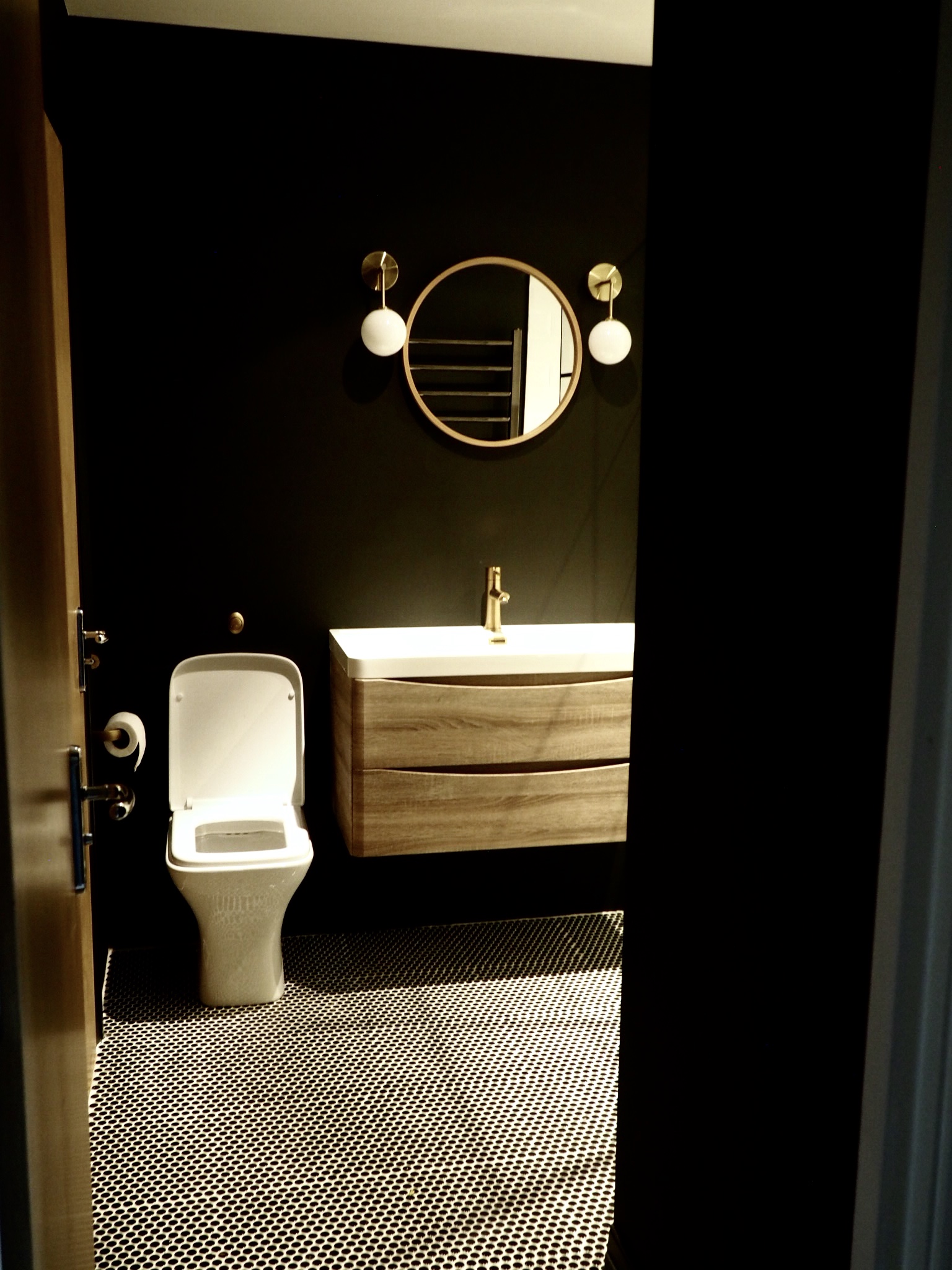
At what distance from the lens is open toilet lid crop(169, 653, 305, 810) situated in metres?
3.12

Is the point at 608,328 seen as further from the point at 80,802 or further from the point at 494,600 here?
the point at 80,802

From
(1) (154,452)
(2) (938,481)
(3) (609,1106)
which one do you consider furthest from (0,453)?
(1) (154,452)

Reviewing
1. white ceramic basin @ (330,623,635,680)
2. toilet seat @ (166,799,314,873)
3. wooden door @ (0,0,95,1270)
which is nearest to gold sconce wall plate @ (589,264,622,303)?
white ceramic basin @ (330,623,635,680)

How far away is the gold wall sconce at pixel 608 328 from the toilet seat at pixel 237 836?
1616mm

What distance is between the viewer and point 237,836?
3029 millimetres

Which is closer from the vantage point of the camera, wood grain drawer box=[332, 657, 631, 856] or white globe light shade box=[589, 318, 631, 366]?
wood grain drawer box=[332, 657, 631, 856]

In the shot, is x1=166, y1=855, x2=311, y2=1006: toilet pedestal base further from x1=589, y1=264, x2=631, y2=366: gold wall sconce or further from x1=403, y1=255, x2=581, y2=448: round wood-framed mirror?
x1=589, y1=264, x2=631, y2=366: gold wall sconce

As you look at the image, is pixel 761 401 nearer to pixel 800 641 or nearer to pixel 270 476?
pixel 800 641

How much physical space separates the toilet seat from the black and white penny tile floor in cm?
40

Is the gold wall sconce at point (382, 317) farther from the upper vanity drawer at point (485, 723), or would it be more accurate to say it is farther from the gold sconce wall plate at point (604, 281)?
the upper vanity drawer at point (485, 723)

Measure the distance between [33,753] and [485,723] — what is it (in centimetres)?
205

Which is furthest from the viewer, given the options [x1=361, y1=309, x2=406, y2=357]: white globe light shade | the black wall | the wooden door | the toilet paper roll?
[x1=361, y1=309, x2=406, y2=357]: white globe light shade

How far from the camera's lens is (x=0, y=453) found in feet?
2.77

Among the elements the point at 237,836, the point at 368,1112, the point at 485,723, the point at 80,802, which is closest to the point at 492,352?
the point at 485,723
